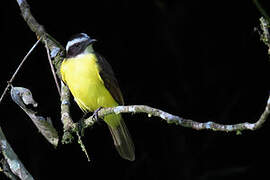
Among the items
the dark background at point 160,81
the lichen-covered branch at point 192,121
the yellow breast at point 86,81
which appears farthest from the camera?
the dark background at point 160,81

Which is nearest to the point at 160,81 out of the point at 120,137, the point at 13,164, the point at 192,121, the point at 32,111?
the point at 120,137

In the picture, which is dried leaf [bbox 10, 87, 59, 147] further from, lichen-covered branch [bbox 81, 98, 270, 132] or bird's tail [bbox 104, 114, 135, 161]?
bird's tail [bbox 104, 114, 135, 161]

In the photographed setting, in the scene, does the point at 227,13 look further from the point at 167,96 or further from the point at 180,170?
the point at 180,170

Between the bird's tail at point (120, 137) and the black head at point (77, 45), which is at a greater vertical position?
the black head at point (77, 45)

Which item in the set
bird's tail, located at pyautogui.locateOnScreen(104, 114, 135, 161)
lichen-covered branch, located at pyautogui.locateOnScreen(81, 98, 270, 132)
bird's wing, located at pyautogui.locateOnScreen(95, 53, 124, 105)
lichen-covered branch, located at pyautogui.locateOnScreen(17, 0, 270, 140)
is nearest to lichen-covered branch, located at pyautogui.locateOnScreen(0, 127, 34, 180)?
lichen-covered branch, located at pyautogui.locateOnScreen(17, 0, 270, 140)

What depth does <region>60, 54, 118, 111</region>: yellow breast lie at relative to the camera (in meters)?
4.50

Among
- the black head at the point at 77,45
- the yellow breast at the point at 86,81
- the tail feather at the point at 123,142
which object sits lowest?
the tail feather at the point at 123,142

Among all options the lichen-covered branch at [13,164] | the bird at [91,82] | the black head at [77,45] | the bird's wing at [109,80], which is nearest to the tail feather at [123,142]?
the bird at [91,82]

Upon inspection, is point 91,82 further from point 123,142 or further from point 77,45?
point 123,142

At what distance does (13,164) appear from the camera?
11.4ft

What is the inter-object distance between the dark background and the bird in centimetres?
108

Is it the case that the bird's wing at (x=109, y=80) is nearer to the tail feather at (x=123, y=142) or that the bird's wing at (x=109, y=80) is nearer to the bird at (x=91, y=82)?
the bird at (x=91, y=82)

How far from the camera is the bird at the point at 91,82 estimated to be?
14.8 ft

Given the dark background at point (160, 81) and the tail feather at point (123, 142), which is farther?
the dark background at point (160, 81)
